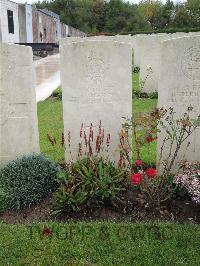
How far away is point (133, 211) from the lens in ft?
14.5

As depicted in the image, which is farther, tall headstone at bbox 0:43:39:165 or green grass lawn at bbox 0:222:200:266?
tall headstone at bbox 0:43:39:165

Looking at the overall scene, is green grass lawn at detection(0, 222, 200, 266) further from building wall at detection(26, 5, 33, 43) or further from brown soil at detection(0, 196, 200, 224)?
building wall at detection(26, 5, 33, 43)

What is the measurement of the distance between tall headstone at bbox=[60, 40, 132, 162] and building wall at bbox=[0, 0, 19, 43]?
23.9 meters

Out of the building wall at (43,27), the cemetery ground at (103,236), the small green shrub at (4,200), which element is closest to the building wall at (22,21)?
the building wall at (43,27)

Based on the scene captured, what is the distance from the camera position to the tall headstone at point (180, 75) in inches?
181

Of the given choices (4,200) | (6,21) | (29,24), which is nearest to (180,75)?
(4,200)

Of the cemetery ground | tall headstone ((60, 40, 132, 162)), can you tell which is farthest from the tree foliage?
the cemetery ground

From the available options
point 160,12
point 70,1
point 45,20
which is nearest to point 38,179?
point 45,20

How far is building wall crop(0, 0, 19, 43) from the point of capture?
27.3 m

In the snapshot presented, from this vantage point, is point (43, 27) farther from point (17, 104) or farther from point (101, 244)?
point (101, 244)

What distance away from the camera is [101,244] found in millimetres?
3787

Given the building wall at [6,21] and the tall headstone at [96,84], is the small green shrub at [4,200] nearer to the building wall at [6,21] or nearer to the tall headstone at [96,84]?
the tall headstone at [96,84]

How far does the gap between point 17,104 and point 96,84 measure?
3.51ft

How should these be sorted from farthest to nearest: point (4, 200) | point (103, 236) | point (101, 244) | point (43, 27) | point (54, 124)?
point (43, 27)
point (54, 124)
point (4, 200)
point (103, 236)
point (101, 244)
